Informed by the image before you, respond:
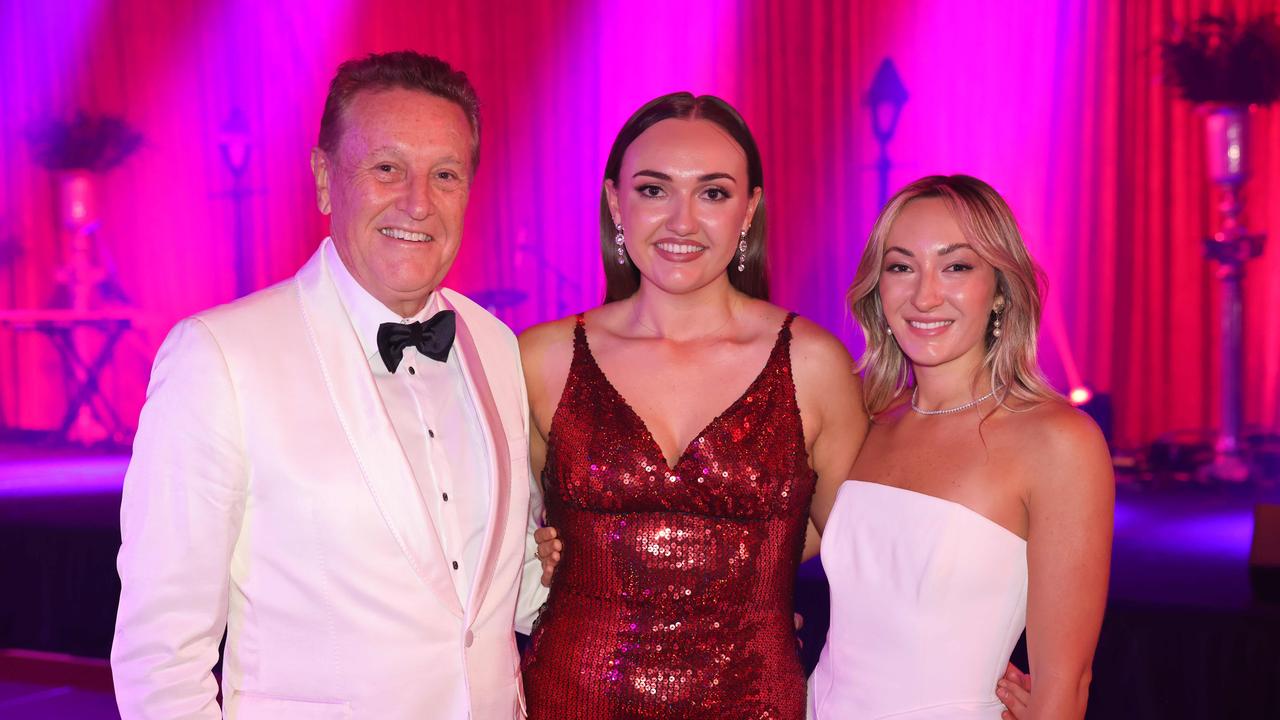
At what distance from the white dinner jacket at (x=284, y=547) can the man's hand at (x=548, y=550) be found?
50cm

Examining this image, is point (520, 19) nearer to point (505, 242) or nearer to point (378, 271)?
point (505, 242)

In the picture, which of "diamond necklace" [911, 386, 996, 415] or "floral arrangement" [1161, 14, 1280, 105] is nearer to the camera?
"diamond necklace" [911, 386, 996, 415]

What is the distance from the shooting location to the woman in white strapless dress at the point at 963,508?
6.49 ft

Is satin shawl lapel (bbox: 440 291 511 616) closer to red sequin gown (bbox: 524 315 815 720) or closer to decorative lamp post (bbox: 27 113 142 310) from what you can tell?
red sequin gown (bbox: 524 315 815 720)

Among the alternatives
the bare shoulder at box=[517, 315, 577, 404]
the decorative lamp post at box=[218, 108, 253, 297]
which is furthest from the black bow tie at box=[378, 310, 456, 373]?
the decorative lamp post at box=[218, 108, 253, 297]

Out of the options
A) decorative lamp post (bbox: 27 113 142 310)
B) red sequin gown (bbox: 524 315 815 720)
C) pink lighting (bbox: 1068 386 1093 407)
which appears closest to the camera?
red sequin gown (bbox: 524 315 815 720)

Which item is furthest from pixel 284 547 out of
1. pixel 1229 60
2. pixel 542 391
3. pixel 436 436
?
pixel 1229 60

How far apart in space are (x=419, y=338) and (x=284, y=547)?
1.51 ft

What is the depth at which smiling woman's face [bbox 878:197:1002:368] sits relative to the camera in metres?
2.20

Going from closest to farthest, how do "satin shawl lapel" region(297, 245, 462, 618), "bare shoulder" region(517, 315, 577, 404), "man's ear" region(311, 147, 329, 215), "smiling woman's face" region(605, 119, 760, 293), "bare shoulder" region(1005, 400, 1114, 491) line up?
1. "satin shawl lapel" region(297, 245, 462, 618)
2. "bare shoulder" region(1005, 400, 1114, 491)
3. "man's ear" region(311, 147, 329, 215)
4. "smiling woman's face" region(605, 119, 760, 293)
5. "bare shoulder" region(517, 315, 577, 404)

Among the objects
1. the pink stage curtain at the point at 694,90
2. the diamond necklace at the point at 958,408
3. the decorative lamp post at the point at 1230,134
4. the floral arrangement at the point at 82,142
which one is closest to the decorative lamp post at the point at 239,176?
the pink stage curtain at the point at 694,90

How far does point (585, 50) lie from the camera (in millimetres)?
9586

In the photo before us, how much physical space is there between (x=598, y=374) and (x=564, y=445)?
198 mm

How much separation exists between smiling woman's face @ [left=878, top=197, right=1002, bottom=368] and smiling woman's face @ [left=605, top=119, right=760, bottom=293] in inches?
16.3
